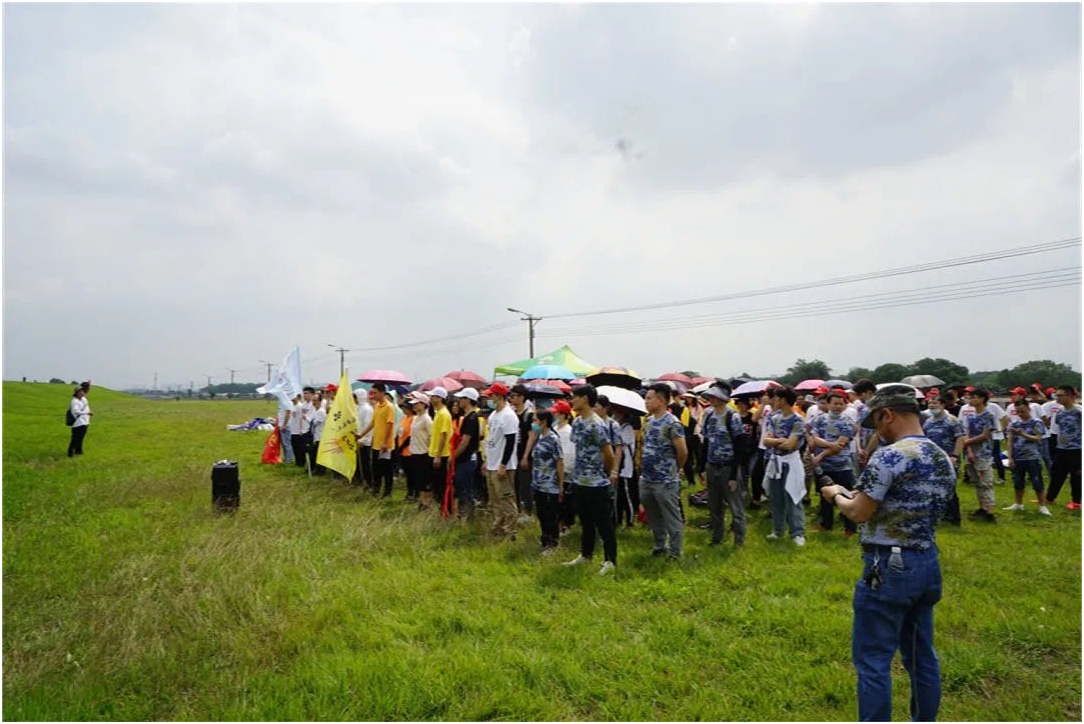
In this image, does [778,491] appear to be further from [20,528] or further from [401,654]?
[20,528]

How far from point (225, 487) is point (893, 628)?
8.71 meters

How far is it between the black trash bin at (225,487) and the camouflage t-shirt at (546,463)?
487 centimetres

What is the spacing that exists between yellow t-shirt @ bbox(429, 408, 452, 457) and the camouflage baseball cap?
611 cm

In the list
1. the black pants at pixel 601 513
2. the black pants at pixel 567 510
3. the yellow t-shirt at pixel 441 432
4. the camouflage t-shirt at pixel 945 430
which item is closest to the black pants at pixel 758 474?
the camouflage t-shirt at pixel 945 430

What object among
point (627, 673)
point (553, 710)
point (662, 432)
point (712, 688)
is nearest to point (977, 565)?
point (662, 432)

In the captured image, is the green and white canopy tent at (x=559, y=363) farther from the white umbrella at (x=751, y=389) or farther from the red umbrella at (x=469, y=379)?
the white umbrella at (x=751, y=389)

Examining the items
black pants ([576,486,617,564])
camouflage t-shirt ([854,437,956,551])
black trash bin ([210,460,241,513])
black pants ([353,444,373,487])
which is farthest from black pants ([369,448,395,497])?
camouflage t-shirt ([854,437,956,551])

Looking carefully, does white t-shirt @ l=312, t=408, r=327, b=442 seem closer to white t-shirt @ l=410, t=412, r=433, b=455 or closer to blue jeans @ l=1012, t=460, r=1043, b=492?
white t-shirt @ l=410, t=412, r=433, b=455

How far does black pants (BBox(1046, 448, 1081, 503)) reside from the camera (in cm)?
882

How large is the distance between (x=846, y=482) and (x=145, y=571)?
27.2 ft

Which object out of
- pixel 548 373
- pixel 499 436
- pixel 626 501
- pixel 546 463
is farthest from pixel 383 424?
pixel 548 373

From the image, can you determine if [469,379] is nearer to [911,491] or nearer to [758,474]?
[758,474]

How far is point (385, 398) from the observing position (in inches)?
392

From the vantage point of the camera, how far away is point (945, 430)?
26.3 ft
